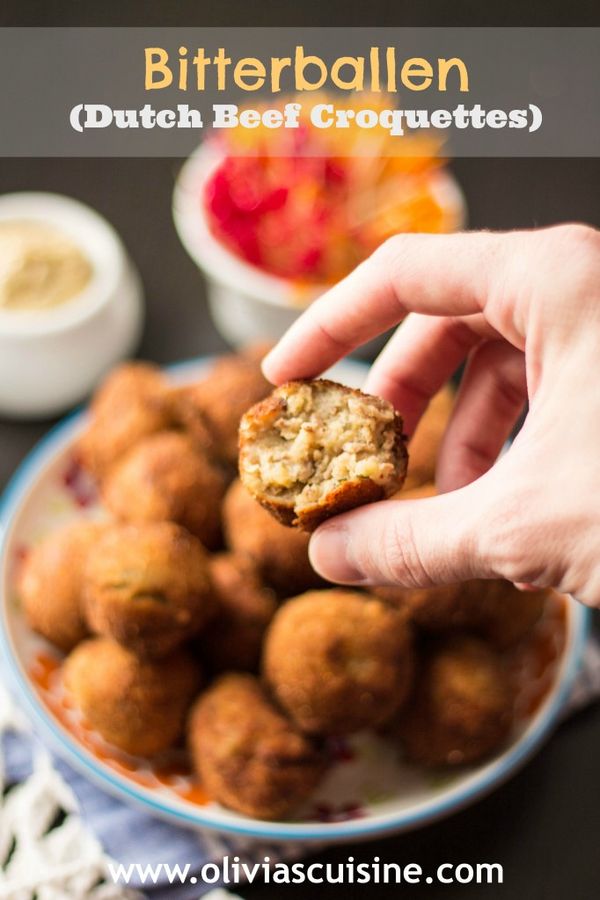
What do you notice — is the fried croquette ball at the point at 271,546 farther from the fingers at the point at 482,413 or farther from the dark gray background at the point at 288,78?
the dark gray background at the point at 288,78

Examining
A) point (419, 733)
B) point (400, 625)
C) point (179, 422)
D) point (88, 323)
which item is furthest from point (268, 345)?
point (419, 733)

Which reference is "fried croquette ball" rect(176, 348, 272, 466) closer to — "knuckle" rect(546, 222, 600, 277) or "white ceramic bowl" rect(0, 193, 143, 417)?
"white ceramic bowl" rect(0, 193, 143, 417)

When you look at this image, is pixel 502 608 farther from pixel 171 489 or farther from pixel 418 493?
pixel 171 489

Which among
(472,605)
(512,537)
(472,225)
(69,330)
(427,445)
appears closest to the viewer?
(512,537)

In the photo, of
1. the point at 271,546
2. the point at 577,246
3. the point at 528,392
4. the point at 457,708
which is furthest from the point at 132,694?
the point at 577,246

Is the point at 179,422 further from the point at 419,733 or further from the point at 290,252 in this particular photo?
the point at 419,733

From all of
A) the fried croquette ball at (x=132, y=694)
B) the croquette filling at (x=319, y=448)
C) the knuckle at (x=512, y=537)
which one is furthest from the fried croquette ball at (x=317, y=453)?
the fried croquette ball at (x=132, y=694)
